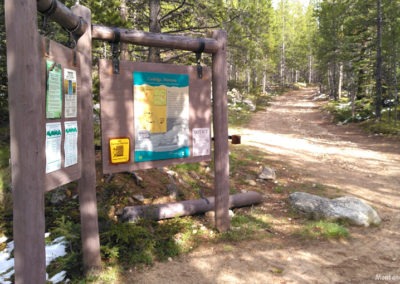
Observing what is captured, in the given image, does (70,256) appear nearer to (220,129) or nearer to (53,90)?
(53,90)

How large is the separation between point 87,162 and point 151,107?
1174mm

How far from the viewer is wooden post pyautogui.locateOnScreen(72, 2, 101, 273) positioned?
3.58 m

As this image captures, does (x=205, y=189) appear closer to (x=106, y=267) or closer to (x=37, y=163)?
(x=106, y=267)

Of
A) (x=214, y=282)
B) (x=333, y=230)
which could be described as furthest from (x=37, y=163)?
(x=333, y=230)

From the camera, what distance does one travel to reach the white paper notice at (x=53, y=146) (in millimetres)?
2717

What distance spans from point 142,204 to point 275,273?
2731 mm

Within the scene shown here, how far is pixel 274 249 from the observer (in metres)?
4.70

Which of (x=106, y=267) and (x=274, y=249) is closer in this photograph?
(x=106, y=267)

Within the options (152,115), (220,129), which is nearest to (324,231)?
(220,129)

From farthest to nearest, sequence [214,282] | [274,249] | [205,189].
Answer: [205,189] < [274,249] < [214,282]

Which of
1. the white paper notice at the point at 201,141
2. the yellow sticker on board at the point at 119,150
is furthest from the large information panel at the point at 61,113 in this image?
the white paper notice at the point at 201,141

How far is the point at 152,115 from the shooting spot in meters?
4.43

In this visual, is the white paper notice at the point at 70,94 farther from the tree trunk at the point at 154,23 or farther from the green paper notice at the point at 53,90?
the tree trunk at the point at 154,23

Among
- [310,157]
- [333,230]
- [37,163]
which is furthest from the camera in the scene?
[310,157]
